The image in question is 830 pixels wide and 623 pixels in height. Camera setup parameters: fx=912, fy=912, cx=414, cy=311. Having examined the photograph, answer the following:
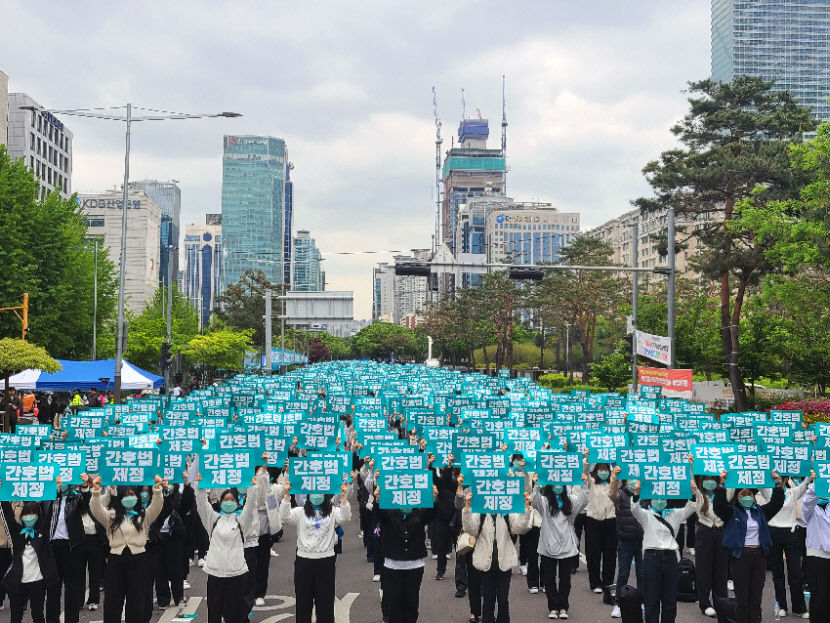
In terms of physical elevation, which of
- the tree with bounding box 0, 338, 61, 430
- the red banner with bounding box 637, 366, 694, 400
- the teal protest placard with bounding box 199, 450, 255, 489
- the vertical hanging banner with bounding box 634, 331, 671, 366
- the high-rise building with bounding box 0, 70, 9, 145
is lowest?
the teal protest placard with bounding box 199, 450, 255, 489

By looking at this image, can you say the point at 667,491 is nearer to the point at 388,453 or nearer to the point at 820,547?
the point at 820,547

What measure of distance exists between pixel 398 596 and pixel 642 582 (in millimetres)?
2461

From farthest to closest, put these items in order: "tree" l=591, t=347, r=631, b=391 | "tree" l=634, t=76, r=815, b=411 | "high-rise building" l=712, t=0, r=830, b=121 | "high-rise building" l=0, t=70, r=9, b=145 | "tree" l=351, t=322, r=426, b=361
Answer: "high-rise building" l=712, t=0, r=830, b=121 < "tree" l=351, t=322, r=426, b=361 < "high-rise building" l=0, t=70, r=9, b=145 < "tree" l=591, t=347, r=631, b=391 < "tree" l=634, t=76, r=815, b=411

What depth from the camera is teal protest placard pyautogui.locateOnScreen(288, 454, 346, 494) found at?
9.61m

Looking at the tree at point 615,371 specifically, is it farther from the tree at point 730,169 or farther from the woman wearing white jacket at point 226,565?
the woman wearing white jacket at point 226,565

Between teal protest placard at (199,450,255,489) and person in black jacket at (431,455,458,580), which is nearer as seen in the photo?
teal protest placard at (199,450,255,489)

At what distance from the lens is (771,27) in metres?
175

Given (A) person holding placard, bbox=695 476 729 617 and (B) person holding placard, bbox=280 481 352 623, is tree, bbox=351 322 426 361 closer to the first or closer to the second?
(A) person holding placard, bbox=695 476 729 617

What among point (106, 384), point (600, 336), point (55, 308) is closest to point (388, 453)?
point (106, 384)

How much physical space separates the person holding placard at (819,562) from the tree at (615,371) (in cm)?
3369

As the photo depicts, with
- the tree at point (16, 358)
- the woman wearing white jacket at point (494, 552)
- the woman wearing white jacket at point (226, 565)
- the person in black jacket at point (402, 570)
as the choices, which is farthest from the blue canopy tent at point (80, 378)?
the woman wearing white jacket at point (494, 552)

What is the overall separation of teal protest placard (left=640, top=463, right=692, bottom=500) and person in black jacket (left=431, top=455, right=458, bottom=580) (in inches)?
116

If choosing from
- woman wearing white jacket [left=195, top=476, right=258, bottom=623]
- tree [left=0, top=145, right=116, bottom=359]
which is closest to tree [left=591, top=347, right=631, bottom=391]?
tree [left=0, top=145, right=116, bottom=359]

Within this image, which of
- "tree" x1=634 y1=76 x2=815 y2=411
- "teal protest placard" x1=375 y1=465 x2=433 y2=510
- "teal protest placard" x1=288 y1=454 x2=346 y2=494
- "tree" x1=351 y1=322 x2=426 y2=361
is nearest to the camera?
"teal protest placard" x1=375 y1=465 x2=433 y2=510
